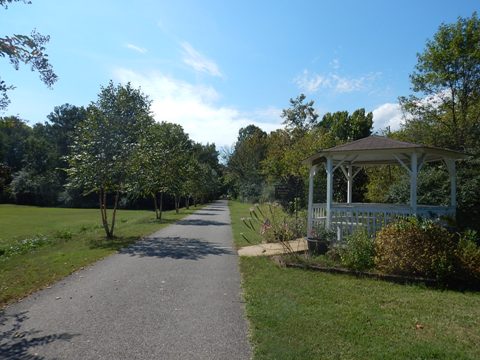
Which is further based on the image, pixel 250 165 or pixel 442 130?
pixel 250 165

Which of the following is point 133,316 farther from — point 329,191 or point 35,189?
point 35,189

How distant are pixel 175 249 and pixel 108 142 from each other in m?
5.69

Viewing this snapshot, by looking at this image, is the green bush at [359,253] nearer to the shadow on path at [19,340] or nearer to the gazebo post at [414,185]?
the gazebo post at [414,185]

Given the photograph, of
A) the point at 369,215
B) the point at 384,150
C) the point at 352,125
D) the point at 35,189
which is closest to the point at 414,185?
the point at 384,150

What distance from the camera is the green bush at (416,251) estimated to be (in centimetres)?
827

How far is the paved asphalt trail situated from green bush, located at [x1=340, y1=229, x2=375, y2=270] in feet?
8.42

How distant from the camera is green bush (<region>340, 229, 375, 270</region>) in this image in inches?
363

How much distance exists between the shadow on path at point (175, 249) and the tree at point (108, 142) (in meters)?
2.72

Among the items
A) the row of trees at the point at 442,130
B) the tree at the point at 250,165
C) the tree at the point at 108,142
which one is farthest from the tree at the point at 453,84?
the tree at the point at 250,165

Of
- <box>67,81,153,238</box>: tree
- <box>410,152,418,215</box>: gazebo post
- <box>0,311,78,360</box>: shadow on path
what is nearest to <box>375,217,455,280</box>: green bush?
<box>410,152,418,215</box>: gazebo post

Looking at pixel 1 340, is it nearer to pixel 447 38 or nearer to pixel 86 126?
pixel 86 126

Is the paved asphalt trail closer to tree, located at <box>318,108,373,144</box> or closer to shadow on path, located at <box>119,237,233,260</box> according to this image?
shadow on path, located at <box>119,237,233,260</box>

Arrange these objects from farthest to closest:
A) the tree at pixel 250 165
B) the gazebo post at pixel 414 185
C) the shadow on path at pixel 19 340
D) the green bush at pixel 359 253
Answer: the tree at pixel 250 165
the gazebo post at pixel 414 185
the green bush at pixel 359 253
the shadow on path at pixel 19 340

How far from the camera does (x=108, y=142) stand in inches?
639
